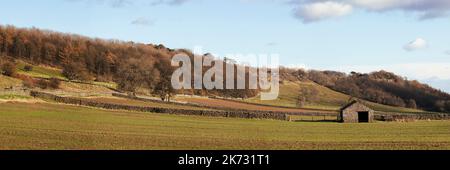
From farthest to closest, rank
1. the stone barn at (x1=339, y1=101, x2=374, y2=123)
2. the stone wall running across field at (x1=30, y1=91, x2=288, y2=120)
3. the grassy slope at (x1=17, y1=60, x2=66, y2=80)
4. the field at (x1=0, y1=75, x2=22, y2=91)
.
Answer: the grassy slope at (x1=17, y1=60, x2=66, y2=80), the field at (x1=0, y1=75, x2=22, y2=91), the stone barn at (x1=339, y1=101, x2=374, y2=123), the stone wall running across field at (x1=30, y1=91, x2=288, y2=120)

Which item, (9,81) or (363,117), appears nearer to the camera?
(363,117)

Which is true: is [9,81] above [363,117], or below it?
above

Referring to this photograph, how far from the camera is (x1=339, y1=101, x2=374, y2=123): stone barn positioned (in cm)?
7719

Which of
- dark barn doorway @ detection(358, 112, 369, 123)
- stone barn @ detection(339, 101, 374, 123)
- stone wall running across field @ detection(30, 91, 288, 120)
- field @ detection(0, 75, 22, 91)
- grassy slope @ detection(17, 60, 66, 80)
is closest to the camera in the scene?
stone wall running across field @ detection(30, 91, 288, 120)

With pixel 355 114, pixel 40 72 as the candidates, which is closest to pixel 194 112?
pixel 355 114

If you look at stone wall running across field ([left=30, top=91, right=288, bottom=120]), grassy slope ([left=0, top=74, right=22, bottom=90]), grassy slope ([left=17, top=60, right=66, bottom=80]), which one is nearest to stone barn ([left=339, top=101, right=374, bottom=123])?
stone wall running across field ([left=30, top=91, right=288, bottom=120])

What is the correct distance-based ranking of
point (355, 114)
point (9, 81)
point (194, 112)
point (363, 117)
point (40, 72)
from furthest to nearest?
point (40, 72), point (9, 81), point (363, 117), point (355, 114), point (194, 112)

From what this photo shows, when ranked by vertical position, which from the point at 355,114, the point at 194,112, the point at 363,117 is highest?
the point at 194,112

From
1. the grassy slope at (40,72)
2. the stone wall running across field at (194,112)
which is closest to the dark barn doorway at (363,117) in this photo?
the stone wall running across field at (194,112)

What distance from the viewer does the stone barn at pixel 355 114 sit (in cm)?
7719

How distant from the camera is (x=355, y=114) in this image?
77562 mm

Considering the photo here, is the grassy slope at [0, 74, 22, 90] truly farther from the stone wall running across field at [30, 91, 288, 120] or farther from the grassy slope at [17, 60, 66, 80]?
the stone wall running across field at [30, 91, 288, 120]

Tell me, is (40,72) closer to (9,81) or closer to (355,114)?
(9,81)
